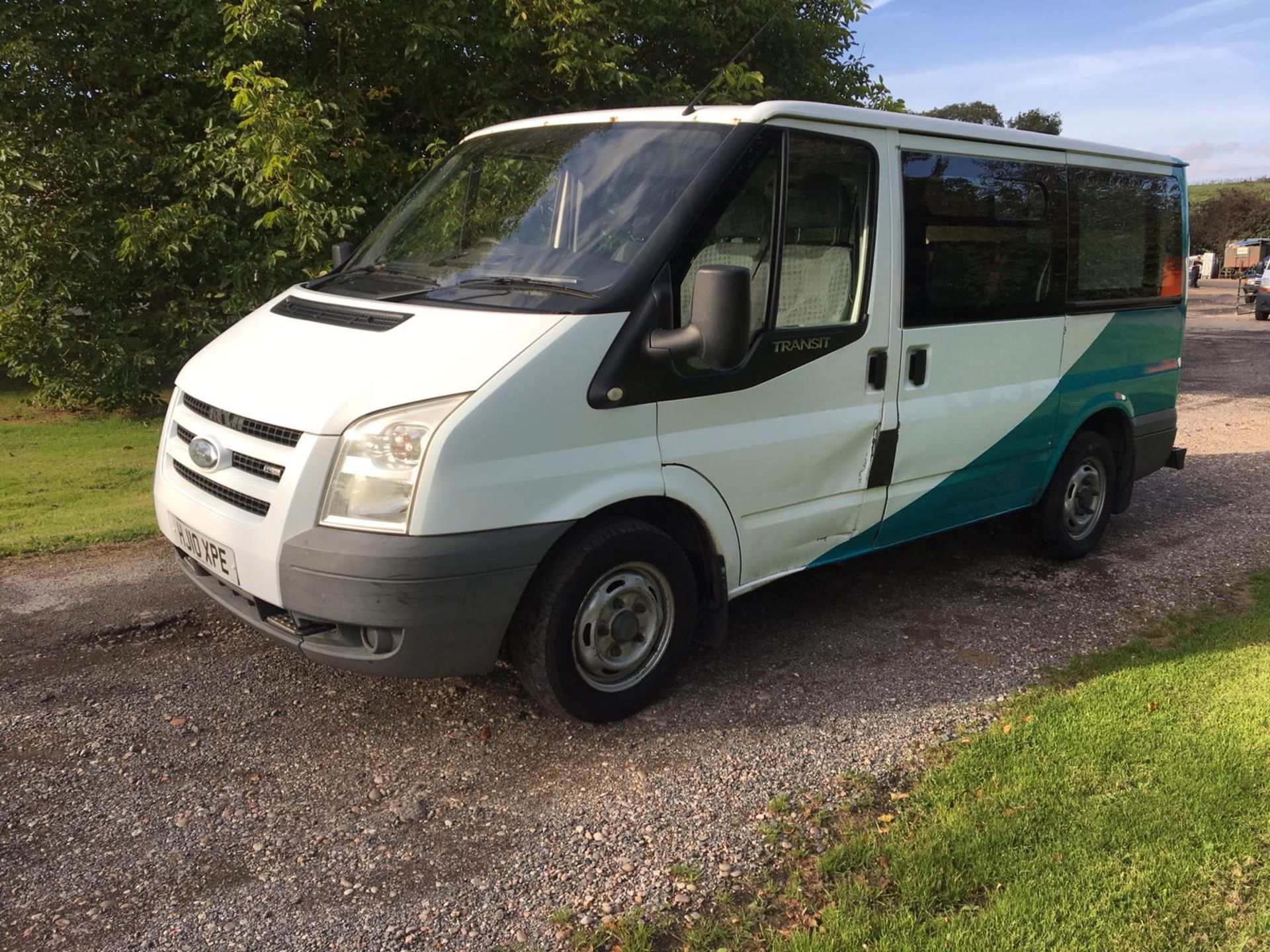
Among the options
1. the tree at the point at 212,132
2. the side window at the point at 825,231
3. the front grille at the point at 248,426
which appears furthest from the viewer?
the tree at the point at 212,132

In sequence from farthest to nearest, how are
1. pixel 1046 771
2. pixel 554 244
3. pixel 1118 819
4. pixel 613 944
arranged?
pixel 554 244, pixel 1046 771, pixel 1118 819, pixel 613 944

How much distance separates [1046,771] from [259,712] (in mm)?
3038

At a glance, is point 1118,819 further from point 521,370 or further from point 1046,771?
point 521,370

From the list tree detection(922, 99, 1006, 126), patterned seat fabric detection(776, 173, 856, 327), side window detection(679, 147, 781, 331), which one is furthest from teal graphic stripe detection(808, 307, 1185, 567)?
tree detection(922, 99, 1006, 126)

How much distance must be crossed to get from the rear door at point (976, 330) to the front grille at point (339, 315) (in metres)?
2.33

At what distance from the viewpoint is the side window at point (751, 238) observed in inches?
154

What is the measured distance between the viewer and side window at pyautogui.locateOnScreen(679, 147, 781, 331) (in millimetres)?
3903

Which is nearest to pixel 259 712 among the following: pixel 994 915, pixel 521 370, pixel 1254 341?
pixel 521 370

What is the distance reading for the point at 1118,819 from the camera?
135 inches

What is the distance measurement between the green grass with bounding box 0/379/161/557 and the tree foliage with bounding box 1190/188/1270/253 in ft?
254

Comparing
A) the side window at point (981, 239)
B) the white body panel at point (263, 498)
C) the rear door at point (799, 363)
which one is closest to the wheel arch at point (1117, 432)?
the side window at point (981, 239)

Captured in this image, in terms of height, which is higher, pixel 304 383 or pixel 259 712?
pixel 304 383

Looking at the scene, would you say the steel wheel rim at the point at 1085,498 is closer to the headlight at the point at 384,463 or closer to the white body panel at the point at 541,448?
the white body panel at the point at 541,448

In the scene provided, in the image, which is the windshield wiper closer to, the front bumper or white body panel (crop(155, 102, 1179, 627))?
white body panel (crop(155, 102, 1179, 627))
